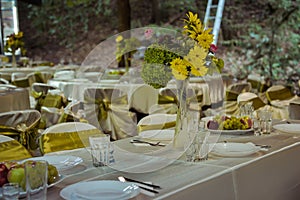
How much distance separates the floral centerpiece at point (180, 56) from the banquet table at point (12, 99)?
3058mm

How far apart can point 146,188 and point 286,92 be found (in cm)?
415

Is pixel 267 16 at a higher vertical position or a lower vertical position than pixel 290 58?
higher

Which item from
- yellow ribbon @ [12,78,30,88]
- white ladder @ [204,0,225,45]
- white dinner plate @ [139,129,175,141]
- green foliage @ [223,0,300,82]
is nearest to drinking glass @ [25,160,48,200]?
white dinner plate @ [139,129,175,141]

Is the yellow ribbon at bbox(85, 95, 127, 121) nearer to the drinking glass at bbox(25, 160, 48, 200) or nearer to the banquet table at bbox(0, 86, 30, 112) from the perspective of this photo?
the banquet table at bbox(0, 86, 30, 112)

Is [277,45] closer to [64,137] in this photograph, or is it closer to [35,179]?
[64,137]

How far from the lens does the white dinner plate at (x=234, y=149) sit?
85.5 inches

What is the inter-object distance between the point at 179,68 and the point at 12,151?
111 cm

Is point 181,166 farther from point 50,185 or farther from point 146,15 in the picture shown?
point 146,15

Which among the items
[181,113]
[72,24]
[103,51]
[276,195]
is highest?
[72,24]

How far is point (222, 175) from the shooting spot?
1.90 metres

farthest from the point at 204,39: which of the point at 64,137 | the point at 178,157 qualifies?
the point at 64,137

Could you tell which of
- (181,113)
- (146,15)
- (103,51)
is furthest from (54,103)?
(146,15)

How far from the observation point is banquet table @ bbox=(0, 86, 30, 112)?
15.9 feet

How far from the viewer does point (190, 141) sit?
2.12 metres
